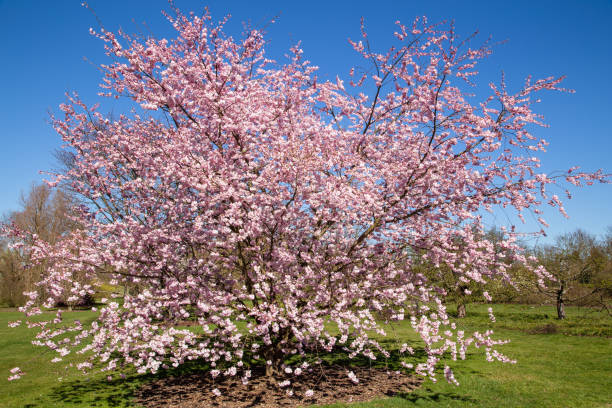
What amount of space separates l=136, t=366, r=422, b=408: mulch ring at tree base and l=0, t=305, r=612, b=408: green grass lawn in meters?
0.49

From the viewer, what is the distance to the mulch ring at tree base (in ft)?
26.4

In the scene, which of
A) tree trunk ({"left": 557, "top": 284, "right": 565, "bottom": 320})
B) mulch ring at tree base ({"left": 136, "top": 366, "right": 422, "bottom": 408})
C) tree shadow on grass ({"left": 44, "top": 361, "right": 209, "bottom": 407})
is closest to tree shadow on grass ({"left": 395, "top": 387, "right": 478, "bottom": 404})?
mulch ring at tree base ({"left": 136, "top": 366, "right": 422, "bottom": 408})

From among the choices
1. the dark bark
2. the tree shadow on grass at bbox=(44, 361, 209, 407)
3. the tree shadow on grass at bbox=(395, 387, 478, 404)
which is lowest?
the tree shadow on grass at bbox=(44, 361, 209, 407)

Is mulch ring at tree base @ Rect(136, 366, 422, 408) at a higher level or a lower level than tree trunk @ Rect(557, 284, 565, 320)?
lower

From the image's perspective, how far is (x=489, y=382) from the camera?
9.86 metres

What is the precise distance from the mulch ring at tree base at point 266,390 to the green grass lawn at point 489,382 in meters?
0.49

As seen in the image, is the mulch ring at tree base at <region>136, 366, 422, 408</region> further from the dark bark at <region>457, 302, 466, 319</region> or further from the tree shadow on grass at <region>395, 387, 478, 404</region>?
the dark bark at <region>457, 302, 466, 319</region>

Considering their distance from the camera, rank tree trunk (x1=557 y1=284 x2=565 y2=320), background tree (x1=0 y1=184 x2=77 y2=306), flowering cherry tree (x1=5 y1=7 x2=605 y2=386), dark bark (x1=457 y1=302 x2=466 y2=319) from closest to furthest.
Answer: flowering cherry tree (x1=5 y1=7 x2=605 y2=386), tree trunk (x1=557 y1=284 x2=565 y2=320), dark bark (x1=457 y1=302 x2=466 y2=319), background tree (x1=0 y1=184 x2=77 y2=306)

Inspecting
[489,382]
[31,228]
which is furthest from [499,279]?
[31,228]

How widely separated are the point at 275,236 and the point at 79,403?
5920 millimetres

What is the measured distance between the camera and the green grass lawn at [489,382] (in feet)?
27.8

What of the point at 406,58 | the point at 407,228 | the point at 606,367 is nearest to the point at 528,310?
the point at 606,367

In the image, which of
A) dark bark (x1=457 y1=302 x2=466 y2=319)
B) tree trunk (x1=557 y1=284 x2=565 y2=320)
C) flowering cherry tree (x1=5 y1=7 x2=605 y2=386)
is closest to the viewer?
flowering cherry tree (x1=5 y1=7 x2=605 y2=386)

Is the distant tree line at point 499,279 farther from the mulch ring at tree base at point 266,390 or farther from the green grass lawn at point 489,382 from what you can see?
the mulch ring at tree base at point 266,390
